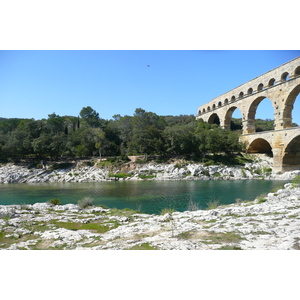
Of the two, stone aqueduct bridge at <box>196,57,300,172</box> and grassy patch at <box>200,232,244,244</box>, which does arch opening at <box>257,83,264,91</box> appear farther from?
grassy patch at <box>200,232,244,244</box>

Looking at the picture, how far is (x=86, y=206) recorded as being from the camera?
38.8 ft

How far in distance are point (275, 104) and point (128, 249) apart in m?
27.4

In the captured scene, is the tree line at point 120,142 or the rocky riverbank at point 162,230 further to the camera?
the tree line at point 120,142

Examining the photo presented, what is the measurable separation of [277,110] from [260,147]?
21.0ft

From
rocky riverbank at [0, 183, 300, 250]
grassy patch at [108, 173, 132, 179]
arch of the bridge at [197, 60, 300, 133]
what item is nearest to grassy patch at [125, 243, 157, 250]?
rocky riverbank at [0, 183, 300, 250]

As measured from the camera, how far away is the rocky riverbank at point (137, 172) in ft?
86.7

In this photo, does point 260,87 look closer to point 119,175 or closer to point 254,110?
point 254,110

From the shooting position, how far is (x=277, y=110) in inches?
1043

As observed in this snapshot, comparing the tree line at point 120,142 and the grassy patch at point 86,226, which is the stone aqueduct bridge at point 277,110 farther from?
the grassy patch at point 86,226

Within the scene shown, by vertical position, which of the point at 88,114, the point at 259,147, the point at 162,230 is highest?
the point at 88,114

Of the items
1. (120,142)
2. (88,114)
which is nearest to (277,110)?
(120,142)

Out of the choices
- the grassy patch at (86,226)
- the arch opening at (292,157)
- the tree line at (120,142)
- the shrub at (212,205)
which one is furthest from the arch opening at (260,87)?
the grassy patch at (86,226)

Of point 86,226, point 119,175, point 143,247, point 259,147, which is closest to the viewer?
point 143,247

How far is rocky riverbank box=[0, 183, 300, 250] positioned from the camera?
5.60 m
